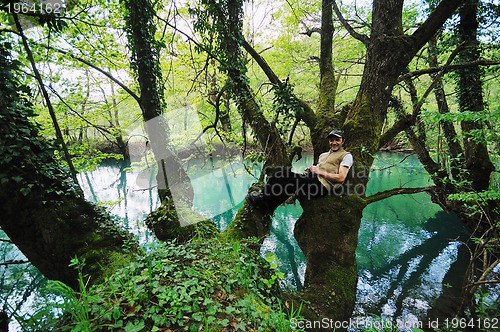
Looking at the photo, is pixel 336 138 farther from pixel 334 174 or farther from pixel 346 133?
pixel 346 133

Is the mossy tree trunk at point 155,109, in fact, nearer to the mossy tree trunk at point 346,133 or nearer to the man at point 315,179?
the mossy tree trunk at point 346,133

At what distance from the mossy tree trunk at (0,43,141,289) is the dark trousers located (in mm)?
2250

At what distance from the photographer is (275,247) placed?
29.2 ft

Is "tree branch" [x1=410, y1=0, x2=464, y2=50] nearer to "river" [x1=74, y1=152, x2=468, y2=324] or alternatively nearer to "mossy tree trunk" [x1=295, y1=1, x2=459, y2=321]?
"mossy tree trunk" [x1=295, y1=1, x2=459, y2=321]

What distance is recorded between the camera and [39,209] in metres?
2.52

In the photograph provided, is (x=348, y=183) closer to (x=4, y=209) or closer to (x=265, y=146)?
(x=265, y=146)

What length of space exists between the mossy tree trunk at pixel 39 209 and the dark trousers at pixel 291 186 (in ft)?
7.38

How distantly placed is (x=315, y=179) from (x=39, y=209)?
11.9ft

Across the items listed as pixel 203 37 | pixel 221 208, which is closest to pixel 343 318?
pixel 203 37

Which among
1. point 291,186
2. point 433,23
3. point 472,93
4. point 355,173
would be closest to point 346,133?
point 355,173

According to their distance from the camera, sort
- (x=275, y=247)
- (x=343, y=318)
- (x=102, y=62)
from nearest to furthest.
→ (x=343, y=318)
(x=102, y=62)
(x=275, y=247)

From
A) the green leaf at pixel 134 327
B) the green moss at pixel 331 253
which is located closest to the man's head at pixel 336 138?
the green moss at pixel 331 253

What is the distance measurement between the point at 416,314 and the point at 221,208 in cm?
977

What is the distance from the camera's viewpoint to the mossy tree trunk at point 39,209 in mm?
2410
